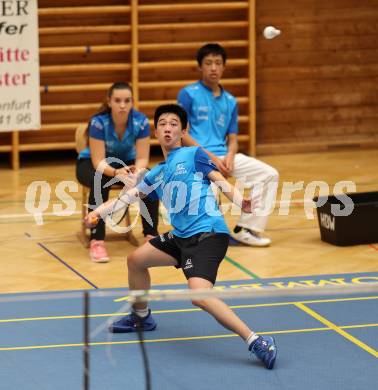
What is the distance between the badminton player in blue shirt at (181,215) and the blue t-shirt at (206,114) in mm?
2381

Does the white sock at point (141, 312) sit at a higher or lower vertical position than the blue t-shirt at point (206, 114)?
lower

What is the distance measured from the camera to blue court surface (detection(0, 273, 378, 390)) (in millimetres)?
5246

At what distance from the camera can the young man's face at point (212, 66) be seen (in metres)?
8.28

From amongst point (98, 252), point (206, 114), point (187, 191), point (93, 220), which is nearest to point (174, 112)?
point (187, 191)

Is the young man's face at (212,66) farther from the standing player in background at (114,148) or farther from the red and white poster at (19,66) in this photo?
the red and white poster at (19,66)

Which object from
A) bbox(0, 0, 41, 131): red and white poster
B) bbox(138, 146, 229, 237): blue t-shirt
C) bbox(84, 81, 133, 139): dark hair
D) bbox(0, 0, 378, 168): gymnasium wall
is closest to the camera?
bbox(138, 146, 229, 237): blue t-shirt

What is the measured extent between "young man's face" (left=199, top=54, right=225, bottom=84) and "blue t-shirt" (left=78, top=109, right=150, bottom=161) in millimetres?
665

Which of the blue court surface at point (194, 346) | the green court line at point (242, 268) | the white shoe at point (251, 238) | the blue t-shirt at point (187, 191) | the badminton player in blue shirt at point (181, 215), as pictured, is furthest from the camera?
the white shoe at point (251, 238)

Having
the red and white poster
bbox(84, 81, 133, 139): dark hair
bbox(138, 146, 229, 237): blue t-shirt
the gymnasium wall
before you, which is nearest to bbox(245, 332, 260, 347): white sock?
bbox(138, 146, 229, 237): blue t-shirt

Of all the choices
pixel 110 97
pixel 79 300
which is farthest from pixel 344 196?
pixel 79 300

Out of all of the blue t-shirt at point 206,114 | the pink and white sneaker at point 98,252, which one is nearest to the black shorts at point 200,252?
the pink and white sneaker at point 98,252

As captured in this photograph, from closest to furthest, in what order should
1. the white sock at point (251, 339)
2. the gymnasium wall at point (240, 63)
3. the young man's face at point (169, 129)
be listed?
the white sock at point (251, 339) → the young man's face at point (169, 129) → the gymnasium wall at point (240, 63)

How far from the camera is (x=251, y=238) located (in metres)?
8.48

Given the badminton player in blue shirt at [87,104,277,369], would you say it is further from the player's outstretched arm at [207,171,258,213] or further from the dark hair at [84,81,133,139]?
the dark hair at [84,81,133,139]
